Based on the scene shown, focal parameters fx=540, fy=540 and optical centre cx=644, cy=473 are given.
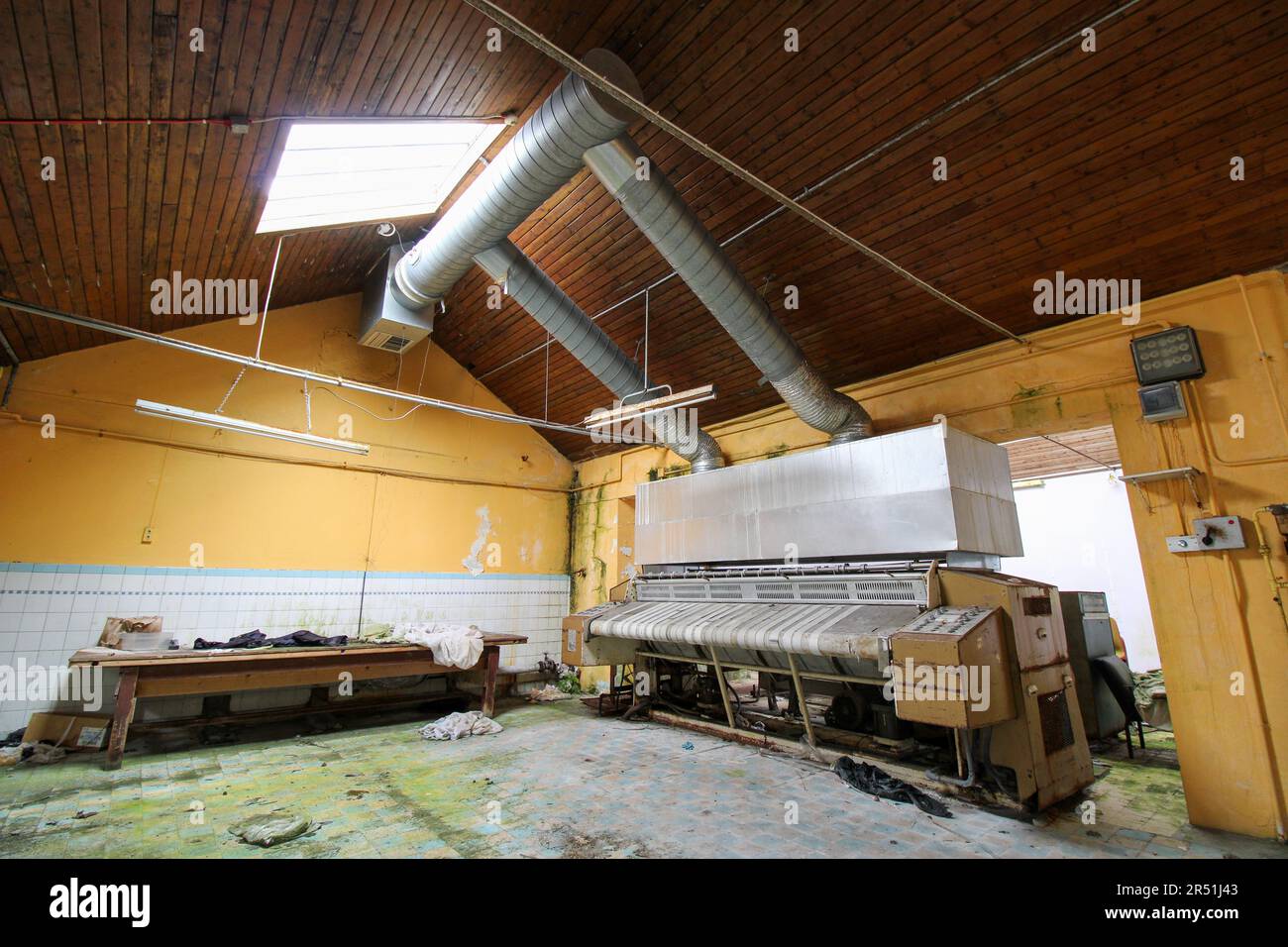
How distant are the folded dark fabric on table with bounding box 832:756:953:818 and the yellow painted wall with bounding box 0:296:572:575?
18.8 ft

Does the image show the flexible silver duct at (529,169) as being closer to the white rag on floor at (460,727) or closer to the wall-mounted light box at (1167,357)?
the wall-mounted light box at (1167,357)

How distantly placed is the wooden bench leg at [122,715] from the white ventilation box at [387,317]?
396 centimetres

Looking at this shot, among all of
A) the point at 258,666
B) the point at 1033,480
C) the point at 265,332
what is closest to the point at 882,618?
the point at 258,666

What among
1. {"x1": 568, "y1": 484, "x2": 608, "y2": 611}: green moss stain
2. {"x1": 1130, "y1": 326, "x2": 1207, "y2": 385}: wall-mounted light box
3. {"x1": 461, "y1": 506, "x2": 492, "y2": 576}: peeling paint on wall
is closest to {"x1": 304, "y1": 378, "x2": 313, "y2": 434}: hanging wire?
{"x1": 461, "y1": 506, "x2": 492, "y2": 576}: peeling paint on wall

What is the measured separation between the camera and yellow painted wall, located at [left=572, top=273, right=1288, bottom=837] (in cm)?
338

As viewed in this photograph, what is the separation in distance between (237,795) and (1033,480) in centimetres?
1187

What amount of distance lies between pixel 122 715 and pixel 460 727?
8.52 feet

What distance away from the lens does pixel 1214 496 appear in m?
3.69

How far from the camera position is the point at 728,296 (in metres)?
4.39

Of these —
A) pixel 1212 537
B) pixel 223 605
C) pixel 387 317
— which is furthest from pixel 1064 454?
pixel 223 605

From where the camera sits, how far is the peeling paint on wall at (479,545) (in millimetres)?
7984

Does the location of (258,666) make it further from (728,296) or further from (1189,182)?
(1189,182)

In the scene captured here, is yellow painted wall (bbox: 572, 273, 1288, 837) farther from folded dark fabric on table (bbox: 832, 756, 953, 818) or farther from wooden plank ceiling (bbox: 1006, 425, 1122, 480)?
wooden plank ceiling (bbox: 1006, 425, 1122, 480)
